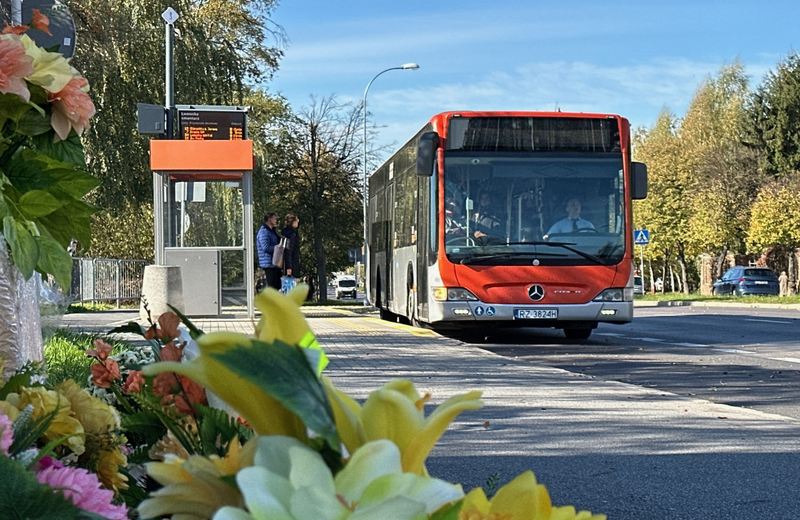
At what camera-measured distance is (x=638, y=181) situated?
15.0m

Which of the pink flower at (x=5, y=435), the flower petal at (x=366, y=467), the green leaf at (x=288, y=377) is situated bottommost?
the pink flower at (x=5, y=435)

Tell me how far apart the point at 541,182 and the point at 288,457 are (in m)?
14.6

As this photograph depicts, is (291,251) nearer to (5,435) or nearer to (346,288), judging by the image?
(5,435)

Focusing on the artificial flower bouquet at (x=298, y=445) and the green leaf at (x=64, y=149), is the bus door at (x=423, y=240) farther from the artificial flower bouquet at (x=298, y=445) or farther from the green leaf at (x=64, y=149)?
the artificial flower bouquet at (x=298, y=445)

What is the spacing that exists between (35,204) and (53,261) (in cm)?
11

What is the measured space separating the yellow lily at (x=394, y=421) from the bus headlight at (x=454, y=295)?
14.1 m

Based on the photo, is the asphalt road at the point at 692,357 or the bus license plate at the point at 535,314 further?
the bus license plate at the point at 535,314

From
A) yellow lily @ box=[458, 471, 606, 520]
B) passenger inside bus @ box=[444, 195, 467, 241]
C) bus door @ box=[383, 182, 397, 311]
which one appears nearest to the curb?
bus door @ box=[383, 182, 397, 311]

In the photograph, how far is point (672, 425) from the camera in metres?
7.13

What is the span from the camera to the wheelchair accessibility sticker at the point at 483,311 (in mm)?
14750

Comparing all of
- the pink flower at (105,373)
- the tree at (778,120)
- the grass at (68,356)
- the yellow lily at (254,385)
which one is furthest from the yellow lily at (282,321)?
the tree at (778,120)

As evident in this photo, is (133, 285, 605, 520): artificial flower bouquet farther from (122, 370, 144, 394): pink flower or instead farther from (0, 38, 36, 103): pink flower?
(0, 38, 36, 103): pink flower

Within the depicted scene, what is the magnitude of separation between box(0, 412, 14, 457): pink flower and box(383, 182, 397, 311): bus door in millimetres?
18974

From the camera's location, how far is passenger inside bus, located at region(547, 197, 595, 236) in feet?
48.7
